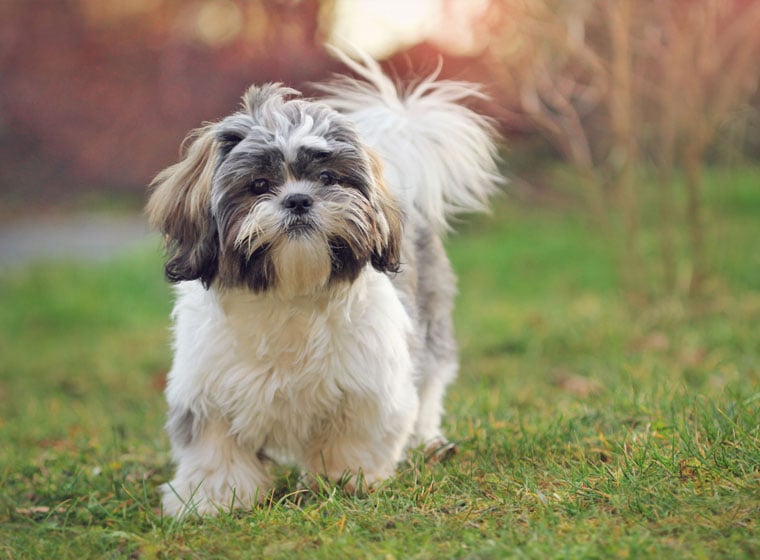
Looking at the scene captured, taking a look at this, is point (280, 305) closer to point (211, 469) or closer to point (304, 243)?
point (304, 243)

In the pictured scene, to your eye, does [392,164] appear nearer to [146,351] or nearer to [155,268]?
[146,351]

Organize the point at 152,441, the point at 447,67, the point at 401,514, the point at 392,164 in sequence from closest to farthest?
1. the point at 401,514
2. the point at 392,164
3. the point at 152,441
4. the point at 447,67

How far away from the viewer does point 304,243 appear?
3.07 meters

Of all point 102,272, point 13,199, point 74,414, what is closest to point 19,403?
point 74,414

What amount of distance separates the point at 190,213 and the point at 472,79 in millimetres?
5318

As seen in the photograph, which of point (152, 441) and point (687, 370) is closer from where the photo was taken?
point (152, 441)

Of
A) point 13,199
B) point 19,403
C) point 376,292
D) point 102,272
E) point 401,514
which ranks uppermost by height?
point 376,292

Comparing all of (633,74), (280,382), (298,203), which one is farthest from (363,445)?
(633,74)

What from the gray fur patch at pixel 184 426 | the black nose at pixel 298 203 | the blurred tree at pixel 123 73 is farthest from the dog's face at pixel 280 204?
the blurred tree at pixel 123 73

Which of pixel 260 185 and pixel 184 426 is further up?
pixel 260 185

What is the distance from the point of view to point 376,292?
339 cm

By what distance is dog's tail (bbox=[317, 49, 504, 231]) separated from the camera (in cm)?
397

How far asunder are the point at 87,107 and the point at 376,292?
1339 cm

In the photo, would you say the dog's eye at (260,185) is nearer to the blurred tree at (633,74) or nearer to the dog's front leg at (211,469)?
the dog's front leg at (211,469)
